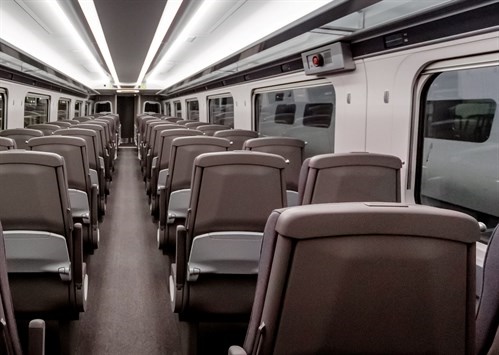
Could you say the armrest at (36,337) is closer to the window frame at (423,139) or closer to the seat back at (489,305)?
the seat back at (489,305)

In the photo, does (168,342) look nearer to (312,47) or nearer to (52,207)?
(52,207)

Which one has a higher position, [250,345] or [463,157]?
[463,157]

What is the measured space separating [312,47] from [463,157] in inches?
90.2

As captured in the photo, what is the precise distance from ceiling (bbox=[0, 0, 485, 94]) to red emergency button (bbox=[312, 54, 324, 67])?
0.13 metres

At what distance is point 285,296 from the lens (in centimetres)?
140

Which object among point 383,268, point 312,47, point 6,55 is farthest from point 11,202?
point 6,55

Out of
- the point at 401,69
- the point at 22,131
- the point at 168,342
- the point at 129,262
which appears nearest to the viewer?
the point at 168,342

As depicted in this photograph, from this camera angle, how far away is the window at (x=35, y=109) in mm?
12492

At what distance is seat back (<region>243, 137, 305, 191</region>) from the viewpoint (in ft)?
16.1

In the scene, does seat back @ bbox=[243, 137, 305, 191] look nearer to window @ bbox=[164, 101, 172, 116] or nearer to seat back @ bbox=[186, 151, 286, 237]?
seat back @ bbox=[186, 151, 286, 237]

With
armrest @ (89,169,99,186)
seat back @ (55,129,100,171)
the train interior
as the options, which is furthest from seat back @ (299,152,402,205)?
seat back @ (55,129,100,171)

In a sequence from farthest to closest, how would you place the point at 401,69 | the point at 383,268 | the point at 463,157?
1. the point at 401,69
2. the point at 463,157
3. the point at 383,268

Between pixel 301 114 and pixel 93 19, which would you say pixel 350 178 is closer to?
pixel 93 19

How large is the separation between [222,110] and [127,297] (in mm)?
10258
